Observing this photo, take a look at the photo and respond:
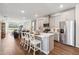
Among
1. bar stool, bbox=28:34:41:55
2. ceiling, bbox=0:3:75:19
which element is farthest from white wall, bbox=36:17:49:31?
bar stool, bbox=28:34:41:55

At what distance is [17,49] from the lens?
6.52 ft

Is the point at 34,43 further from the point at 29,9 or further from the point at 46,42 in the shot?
the point at 29,9

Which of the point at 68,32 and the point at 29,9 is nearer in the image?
the point at 29,9

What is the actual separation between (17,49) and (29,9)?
95cm

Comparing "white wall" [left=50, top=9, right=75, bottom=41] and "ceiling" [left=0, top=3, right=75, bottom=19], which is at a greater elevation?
"ceiling" [left=0, top=3, right=75, bottom=19]

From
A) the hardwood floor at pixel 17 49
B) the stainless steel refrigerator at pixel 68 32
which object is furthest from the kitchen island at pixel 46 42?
the stainless steel refrigerator at pixel 68 32

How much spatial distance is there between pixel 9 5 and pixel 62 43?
1.47 metres

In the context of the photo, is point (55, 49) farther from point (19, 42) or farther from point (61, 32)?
point (19, 42)

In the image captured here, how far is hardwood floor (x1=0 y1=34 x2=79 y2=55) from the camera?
192 cm

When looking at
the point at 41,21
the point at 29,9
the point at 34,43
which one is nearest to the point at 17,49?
the point at 34,43

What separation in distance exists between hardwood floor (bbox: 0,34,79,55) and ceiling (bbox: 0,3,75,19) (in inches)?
20.5

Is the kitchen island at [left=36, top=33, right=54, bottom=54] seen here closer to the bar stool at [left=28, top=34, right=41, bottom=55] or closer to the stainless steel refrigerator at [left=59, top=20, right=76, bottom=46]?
the bar stool at [left=28, top=34, right=41, bottom=55]
